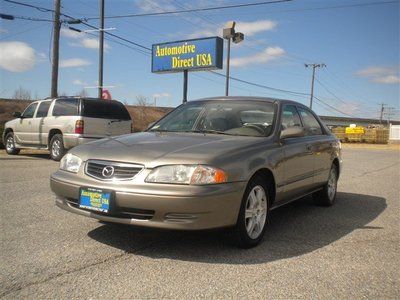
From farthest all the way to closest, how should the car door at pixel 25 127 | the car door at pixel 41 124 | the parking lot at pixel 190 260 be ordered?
the car door at pixel 25 127 → the car door at pixel 41 124 → the parking lot at pixel 190 260

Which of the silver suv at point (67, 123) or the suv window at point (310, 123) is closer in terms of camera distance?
the suv window at point (310, 123)

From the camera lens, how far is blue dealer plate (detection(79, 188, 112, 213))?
386cm

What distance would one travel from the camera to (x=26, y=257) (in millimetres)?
3783

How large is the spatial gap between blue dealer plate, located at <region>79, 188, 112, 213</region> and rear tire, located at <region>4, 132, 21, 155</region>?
1118cm

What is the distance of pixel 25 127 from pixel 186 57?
1392cm

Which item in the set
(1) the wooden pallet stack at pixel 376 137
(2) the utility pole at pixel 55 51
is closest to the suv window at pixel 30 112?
(2) the utility pole at pixel 55 51

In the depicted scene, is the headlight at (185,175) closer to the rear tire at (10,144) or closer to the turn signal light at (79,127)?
the turn signal light at (79,127)

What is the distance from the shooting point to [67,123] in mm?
12070

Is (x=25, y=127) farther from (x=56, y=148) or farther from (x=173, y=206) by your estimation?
(x=173, y=206)

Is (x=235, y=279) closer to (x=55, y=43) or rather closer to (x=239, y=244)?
(x=239, y=244)

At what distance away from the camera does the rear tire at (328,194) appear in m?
6.73

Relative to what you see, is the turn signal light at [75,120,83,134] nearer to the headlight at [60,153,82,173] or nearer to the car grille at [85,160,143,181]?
the headlight at [60,153,82,173]

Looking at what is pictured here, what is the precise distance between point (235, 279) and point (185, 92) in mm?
20961

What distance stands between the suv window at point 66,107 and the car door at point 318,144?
286 inches
